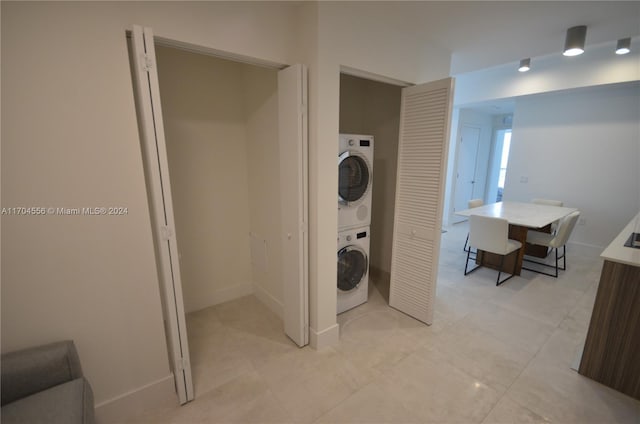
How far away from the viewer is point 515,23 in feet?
7.05

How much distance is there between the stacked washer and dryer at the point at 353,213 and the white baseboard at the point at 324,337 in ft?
1.41

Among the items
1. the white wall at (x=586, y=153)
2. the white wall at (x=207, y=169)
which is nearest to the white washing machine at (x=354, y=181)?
the white wall at (x=207, y=169)

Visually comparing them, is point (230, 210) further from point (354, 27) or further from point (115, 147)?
point (354, 27)

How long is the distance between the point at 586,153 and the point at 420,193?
4.13 metres

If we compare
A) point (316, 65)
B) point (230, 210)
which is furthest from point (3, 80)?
point (230, 210)

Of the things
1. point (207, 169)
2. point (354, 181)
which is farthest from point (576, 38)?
point (207, 169)

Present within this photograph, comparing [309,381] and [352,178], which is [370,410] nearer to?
[309,381]

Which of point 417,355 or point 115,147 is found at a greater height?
point 115,147

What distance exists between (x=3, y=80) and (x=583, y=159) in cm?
665

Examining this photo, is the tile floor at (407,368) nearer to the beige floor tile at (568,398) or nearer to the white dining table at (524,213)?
the beige floor tile at (568,398)

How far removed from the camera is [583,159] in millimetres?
4500

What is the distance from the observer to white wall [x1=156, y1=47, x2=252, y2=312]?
2.43m

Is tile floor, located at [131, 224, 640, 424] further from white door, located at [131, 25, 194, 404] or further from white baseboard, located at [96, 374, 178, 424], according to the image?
white door, located at [131, 25, 194, 404]

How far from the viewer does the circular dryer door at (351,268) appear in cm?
264
